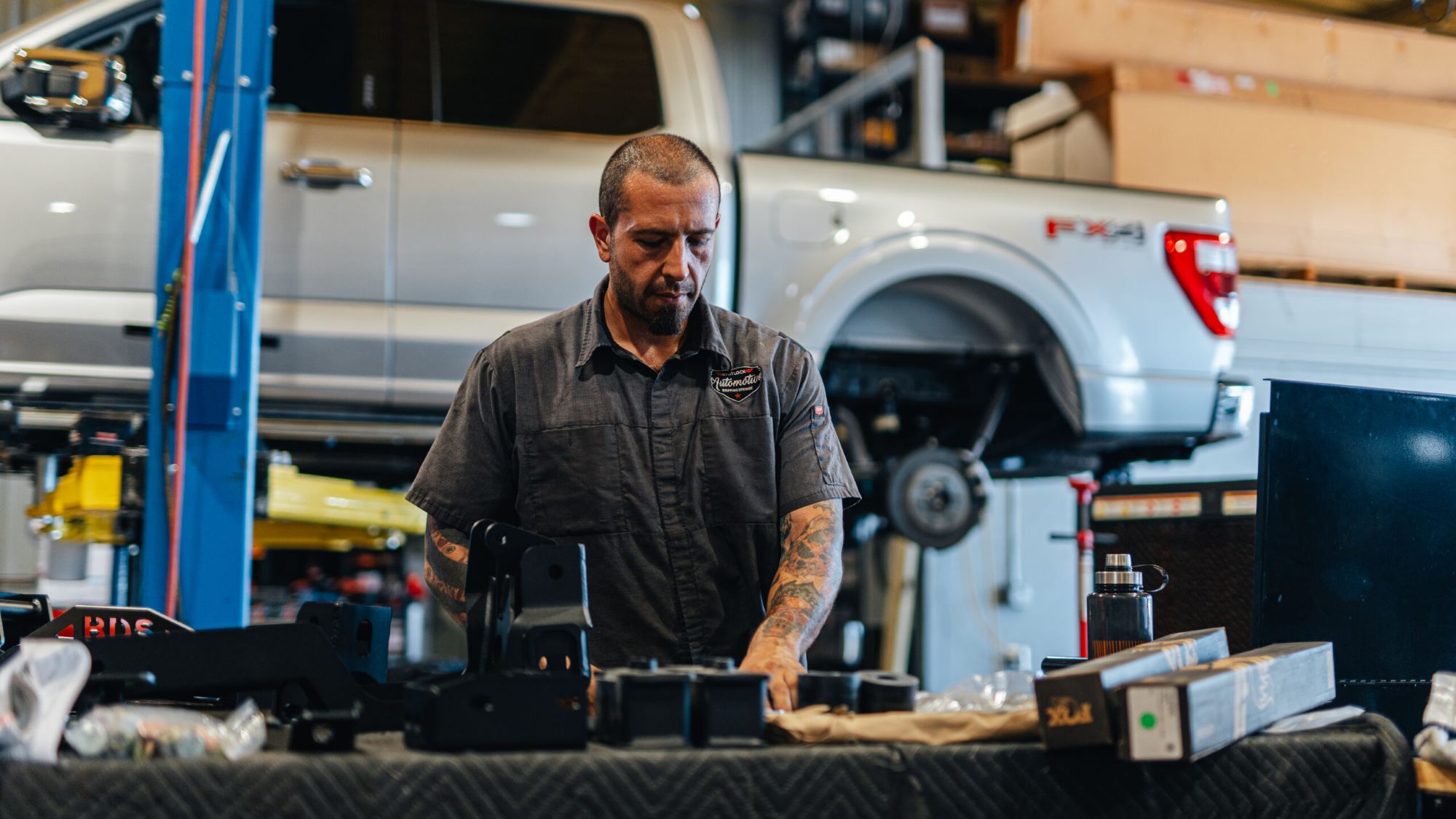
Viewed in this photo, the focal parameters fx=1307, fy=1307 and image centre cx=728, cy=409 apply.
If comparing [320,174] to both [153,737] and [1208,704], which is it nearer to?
[153,737]

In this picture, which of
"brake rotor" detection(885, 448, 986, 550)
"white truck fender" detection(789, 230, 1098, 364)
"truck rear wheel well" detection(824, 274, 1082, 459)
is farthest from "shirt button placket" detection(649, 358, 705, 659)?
"brake rotor" detection(885, 448, 986, 550)

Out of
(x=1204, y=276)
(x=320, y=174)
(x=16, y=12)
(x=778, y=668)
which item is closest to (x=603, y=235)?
(x=778, y=668)

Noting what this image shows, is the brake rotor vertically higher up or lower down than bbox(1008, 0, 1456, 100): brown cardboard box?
lower down

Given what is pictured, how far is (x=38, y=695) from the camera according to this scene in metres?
1.08

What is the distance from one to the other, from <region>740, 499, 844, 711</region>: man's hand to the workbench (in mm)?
368

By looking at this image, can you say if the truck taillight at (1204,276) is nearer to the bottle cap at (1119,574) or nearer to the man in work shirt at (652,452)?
the man in work shirt at (652,452)

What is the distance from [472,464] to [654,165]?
522 millimetres

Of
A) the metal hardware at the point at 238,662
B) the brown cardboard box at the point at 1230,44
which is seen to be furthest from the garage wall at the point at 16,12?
the metal hardware at the point at 238,662

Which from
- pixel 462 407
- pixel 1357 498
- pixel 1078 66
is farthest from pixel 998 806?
pixel 1078 66

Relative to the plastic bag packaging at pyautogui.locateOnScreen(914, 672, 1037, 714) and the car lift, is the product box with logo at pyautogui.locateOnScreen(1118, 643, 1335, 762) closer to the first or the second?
the plastic bag packaging at pyautogui.locateOnScreen(914, 672, 1037, 714)

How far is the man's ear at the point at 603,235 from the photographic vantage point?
204cm

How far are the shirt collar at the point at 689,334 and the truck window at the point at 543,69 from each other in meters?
1.82

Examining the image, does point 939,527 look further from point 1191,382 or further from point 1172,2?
point 1172,2

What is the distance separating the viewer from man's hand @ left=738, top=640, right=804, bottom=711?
1.47 metres
